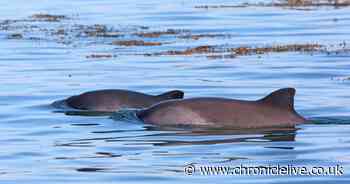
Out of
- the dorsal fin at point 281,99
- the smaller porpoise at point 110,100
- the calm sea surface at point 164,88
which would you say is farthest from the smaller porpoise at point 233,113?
the smaller porpoise at point 110,100

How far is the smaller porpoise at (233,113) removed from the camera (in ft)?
56.1

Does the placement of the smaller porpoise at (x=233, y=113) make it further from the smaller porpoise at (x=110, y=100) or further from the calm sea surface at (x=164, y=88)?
the smaller porpoise at (x=110, y=100)

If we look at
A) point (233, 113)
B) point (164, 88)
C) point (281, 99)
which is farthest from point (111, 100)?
point (281, 99)

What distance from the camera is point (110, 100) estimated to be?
19938 millimetres

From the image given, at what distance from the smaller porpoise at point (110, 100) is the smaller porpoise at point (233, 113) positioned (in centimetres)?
189

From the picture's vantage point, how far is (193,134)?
1666 centimetres

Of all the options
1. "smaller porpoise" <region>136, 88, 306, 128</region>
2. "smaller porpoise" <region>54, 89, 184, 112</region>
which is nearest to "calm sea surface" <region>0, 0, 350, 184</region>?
"smaller porpoise" <region>136, 88, 306, 128</region>

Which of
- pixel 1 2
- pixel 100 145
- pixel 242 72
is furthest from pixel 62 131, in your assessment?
pixel 1 2

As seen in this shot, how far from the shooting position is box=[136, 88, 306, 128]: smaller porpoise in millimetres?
17109

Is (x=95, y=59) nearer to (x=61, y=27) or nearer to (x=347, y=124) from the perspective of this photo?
(x=61, y=27)

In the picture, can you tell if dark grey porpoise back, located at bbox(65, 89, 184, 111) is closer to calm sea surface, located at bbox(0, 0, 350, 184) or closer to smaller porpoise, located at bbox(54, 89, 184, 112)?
smaller porpoise, located at bbox(54, 89, 184, 112)

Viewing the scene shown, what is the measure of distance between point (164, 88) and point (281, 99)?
5586 mm

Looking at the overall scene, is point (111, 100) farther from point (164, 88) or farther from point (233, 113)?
point (233, 113)

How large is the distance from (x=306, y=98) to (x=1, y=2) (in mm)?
25917
